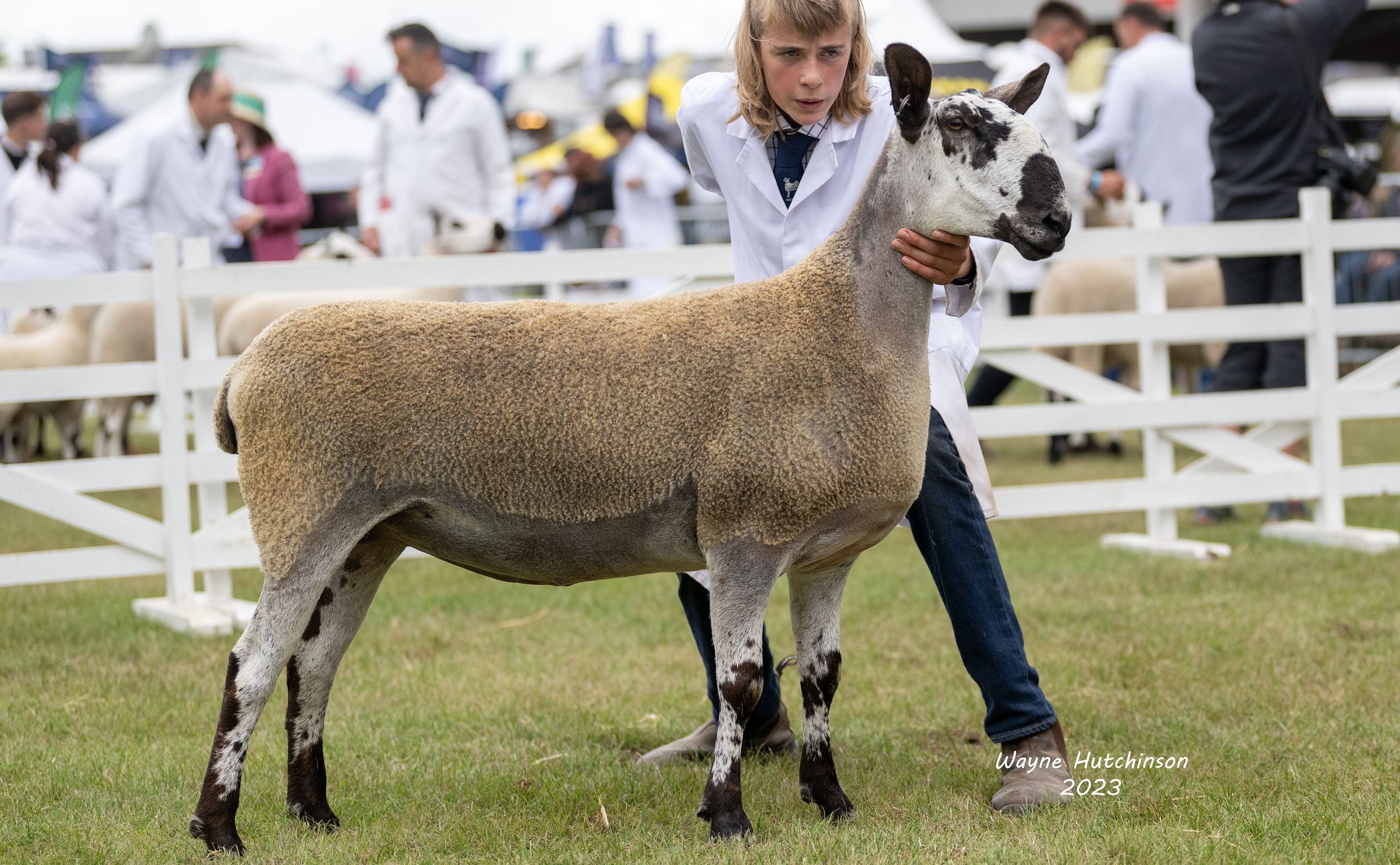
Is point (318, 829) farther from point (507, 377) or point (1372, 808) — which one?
point (1372, 808)

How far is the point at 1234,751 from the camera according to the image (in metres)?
3.97

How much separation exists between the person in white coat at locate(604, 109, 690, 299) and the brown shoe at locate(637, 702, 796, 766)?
969 centimetres

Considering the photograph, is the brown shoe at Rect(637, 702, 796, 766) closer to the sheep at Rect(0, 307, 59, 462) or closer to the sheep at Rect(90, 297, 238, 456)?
the sheep at Rect(90, 297, 238, 456)

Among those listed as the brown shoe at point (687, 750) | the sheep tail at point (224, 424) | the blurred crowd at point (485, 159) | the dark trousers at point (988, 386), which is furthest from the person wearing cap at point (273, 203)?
the sheep tail at point (224, 424)

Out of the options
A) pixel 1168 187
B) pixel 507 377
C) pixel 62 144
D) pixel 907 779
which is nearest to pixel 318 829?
pixel 507 377

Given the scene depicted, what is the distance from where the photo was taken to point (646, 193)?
13977mm

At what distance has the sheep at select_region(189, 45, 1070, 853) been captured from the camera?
10.4 ft

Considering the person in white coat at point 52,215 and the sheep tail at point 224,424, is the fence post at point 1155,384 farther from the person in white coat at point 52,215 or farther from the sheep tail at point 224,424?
the person in white coat at point 52,215

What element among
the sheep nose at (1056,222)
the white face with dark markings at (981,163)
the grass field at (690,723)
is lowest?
the grass field at (690,723)

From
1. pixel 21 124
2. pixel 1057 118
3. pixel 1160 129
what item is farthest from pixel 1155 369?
pixel 21 124

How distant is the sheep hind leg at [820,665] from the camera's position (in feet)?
11.5

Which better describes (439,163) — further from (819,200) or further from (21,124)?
(819,200)

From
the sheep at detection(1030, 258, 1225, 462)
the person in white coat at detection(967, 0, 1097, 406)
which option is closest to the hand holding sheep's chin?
the person in white coat at detection(967, 0, 1097, 406)

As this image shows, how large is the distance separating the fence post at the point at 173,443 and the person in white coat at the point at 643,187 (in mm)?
7844
